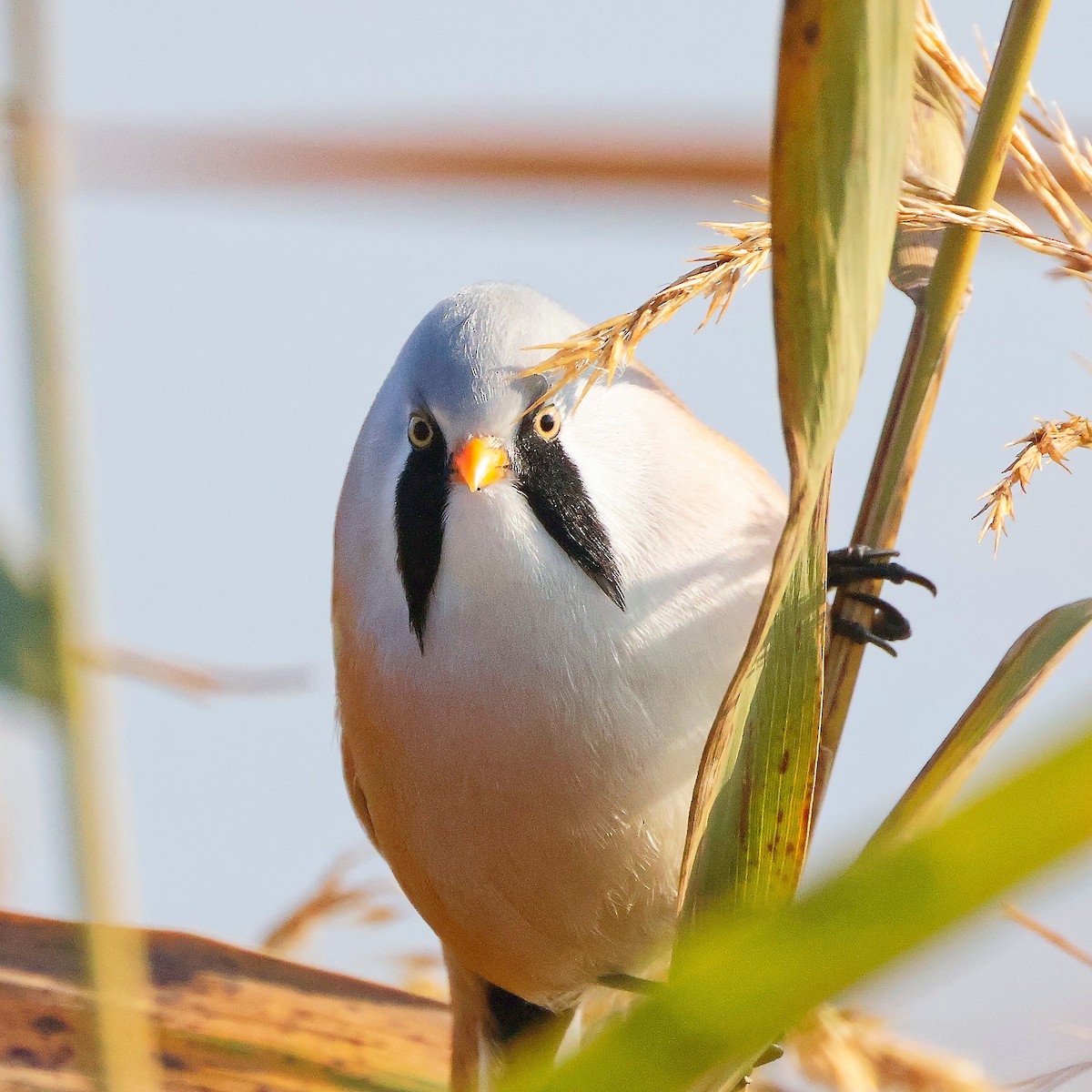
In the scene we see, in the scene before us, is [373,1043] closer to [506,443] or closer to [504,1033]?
[504,1033]

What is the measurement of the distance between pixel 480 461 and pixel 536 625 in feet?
0.56

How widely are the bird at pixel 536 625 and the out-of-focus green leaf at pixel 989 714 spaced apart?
306 mm

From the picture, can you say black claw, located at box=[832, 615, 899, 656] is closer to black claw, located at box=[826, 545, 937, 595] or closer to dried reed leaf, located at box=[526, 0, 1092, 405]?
black claw, located at box=[826, 545, 937, 595]

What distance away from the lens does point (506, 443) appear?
132cm

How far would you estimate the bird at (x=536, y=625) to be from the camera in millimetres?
1291

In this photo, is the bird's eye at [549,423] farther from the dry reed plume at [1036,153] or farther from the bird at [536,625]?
the dry reed plume at [1036,153]

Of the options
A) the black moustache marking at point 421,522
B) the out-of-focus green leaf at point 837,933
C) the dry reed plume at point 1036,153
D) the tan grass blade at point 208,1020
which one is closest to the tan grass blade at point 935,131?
the dry reed plume at point 1036,153

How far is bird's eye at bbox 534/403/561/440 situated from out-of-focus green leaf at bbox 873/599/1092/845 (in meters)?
0.56

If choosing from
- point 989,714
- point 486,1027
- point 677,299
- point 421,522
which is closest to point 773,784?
point 989,714

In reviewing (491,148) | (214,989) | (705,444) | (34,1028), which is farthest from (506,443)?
(34,1028)

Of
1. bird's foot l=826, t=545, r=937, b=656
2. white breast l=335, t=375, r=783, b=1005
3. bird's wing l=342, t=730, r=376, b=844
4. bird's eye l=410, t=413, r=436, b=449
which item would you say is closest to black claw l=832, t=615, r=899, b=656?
bird's foot l=826, t=545, r=937, b=656

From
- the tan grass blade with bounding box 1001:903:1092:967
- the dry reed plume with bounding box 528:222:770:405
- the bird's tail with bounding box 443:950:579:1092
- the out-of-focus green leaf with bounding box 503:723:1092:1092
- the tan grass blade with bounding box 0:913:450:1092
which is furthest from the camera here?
the bird's tail with bounding box 443:950:579:1092

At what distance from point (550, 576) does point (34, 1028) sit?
2.36 ft

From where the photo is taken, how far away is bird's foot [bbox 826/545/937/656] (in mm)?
1125
